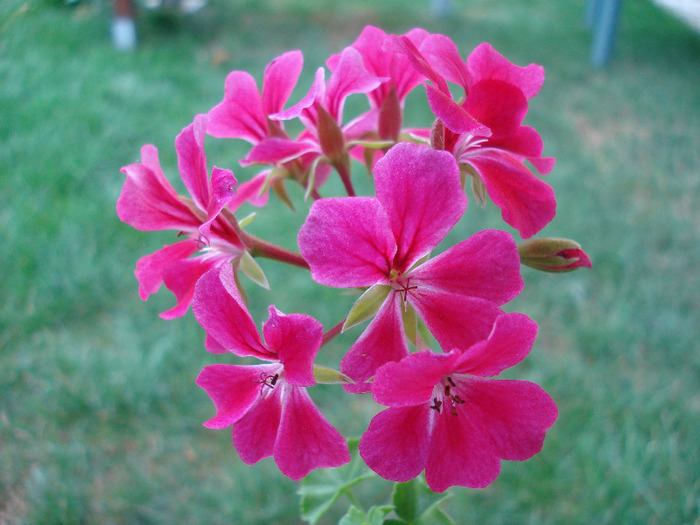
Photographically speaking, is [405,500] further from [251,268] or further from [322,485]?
[251,268]

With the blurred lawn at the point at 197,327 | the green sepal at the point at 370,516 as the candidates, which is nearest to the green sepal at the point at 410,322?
the green sepal at the point at 370,516

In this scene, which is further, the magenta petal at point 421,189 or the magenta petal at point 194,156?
the magenta petal at point 194,156

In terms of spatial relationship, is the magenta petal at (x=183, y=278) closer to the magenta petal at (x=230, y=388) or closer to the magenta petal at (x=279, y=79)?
the magenta petal at (x=230, y=388)

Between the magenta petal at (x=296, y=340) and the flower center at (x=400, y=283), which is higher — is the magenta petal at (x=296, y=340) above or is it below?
below

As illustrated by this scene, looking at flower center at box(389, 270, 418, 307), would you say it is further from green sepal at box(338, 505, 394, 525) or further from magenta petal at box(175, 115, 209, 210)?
green sepal at box(338, 505, 394, 525)

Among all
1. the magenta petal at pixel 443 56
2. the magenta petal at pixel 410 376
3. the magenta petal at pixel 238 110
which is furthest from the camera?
the magenta petal at pixel 238 110

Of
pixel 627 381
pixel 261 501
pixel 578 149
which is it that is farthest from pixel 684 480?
pixel 578 149

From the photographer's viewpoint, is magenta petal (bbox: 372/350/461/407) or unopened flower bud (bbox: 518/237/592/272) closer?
magenta petal (bbox: 372/350/461/407)

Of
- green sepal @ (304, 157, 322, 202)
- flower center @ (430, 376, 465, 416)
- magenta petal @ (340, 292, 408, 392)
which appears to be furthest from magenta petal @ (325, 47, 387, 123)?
flower center @ (430, 376, 465, 416)
